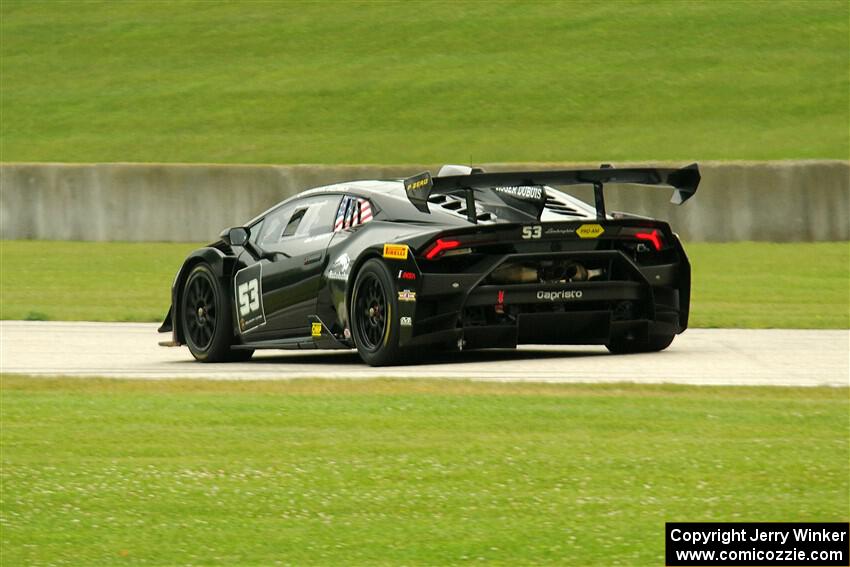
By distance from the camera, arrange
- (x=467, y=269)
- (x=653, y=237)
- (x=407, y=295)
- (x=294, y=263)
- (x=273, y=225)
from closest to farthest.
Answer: (x=407, y=295) → (x=467, y=269) → (x=653, y=237) → (x=294, y=263) → (x=273, y=225)

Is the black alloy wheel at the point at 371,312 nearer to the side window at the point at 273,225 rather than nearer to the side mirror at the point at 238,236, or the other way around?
the side window at the point at 273,225

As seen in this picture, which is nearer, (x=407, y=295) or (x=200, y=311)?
(x=407, y=295)

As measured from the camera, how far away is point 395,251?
10.4 m

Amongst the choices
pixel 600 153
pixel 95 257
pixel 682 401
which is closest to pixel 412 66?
pixel 600 153

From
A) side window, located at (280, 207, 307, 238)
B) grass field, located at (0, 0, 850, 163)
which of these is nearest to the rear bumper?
side window, located at (280, 207, 307, 238)

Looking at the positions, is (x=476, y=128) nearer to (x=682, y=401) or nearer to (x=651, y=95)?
(x=651, y=95)

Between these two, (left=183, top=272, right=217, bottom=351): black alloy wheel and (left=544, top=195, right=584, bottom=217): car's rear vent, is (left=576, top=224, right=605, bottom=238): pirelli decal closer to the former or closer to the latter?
(left=544, top=195, right=584, bottom=217): car's rear vent

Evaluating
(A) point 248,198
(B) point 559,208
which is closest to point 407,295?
(B) point 559,208

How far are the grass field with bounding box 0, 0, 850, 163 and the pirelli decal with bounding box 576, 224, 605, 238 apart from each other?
15.9m

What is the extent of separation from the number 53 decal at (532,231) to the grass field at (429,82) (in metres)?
16.2

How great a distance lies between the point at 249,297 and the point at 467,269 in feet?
6.93

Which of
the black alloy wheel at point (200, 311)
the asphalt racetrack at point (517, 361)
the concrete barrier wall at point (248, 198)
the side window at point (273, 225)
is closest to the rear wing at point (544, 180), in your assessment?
the asphalt racetrack at point (517, 361)

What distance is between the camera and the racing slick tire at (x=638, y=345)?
11.5m

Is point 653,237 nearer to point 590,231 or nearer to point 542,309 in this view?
point 590,231
